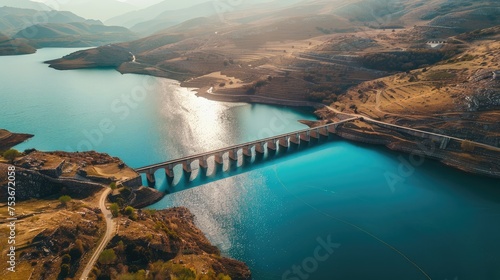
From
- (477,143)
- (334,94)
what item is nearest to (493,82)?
(477,143)

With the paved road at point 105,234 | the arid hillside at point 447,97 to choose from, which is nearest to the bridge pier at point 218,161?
the paved road at point 105,234

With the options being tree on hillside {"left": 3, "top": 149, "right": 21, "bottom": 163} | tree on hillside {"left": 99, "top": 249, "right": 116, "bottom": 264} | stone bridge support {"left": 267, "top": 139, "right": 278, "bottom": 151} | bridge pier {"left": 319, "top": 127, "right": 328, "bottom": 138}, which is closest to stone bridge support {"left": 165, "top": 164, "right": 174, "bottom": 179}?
tree on hillside {"left": 3, "top": 149, "right": 21, "bottom": 163}

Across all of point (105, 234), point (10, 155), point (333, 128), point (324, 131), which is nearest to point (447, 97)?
point (333, 128)

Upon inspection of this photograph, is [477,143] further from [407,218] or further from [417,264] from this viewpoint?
[417,264]

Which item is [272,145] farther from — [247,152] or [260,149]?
[247,152]

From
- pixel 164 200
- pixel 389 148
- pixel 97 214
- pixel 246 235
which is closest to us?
pixel 97 214

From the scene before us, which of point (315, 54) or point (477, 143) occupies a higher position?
point (315, 54)
